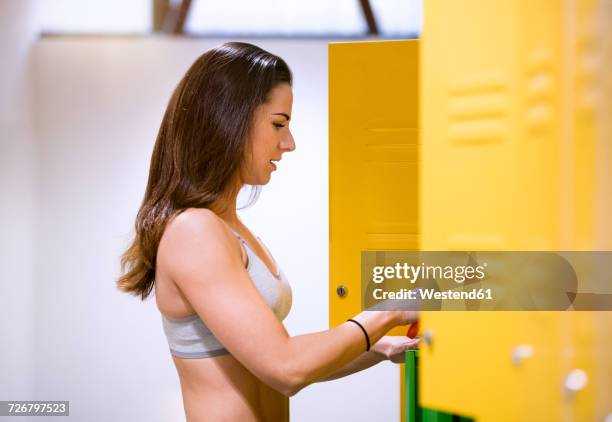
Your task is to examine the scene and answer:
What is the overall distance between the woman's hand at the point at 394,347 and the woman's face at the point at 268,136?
0.40m

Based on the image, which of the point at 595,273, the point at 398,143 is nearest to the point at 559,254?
the point at 595,273

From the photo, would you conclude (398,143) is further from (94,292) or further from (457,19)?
(94,292)

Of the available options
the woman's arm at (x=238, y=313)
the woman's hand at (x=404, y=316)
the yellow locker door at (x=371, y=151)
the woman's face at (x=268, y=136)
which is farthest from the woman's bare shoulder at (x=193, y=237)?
the yellow locker door at (x=371, y=151)

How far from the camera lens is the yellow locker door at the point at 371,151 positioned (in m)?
1.87

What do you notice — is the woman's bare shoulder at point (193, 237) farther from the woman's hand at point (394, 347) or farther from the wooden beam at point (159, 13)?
the wooden beam at point (159, 13)

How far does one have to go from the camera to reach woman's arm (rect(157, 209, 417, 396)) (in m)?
1.05

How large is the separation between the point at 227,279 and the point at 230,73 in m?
0.35

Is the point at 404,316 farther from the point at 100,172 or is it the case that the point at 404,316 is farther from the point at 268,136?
the point at 100,172

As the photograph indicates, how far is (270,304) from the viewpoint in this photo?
1209 mm

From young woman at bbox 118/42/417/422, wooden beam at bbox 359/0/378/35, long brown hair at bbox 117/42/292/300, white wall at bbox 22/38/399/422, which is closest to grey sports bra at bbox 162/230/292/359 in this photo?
young woman at bbox 118/42/417/422

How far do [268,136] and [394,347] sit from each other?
0.47m

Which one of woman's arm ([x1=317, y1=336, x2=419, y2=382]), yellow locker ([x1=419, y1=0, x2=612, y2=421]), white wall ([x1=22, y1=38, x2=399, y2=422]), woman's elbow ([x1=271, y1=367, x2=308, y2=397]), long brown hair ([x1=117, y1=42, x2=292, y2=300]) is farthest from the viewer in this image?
white wall ([x1=22, y1=38, x2=399, y2=422])

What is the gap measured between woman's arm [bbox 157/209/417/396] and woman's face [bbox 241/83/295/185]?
0.14 m

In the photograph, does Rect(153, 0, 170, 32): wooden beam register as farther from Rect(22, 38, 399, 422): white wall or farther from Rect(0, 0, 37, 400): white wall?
Rect(0, 0, 37, 400): white wall
